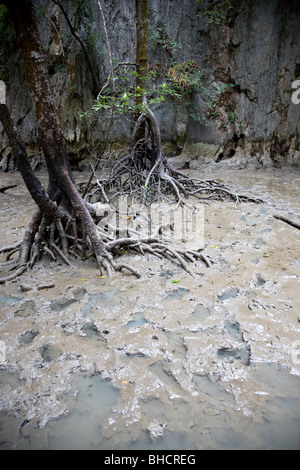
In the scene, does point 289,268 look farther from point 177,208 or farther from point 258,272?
point 177,208

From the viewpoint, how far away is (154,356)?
204 cm

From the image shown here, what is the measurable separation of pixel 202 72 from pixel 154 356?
28.1 ft

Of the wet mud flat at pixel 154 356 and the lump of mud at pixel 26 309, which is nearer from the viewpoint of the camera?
the wet mud flat at pixel 154 356

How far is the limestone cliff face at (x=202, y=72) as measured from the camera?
792 centimetres

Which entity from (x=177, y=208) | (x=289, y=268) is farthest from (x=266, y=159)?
(x=289, y=268)

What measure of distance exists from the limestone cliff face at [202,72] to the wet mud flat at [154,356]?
6.10 meters

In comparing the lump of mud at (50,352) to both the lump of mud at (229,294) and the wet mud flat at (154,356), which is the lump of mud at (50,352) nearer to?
the wet mud flat at (154,356)

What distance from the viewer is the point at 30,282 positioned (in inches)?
119

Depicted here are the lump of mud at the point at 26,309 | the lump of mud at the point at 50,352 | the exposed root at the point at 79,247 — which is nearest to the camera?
the lump of mud at the point at 50,352

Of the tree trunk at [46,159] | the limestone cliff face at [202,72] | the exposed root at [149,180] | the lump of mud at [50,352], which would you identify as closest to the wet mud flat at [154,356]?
the lump of mud at [50,352]

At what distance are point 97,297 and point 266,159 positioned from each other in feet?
24.8

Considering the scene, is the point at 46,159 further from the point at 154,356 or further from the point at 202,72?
the point at 202,72

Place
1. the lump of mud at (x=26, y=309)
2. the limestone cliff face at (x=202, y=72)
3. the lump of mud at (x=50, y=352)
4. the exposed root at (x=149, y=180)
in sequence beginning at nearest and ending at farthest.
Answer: the lump of mud at (x=50, y=352), the lump of mud at (x=26, y=309), the exposed root at (x=149, y=180), the limestone cliff face at (x=202, y=72)

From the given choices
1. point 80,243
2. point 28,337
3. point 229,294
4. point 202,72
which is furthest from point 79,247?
point 202,72
